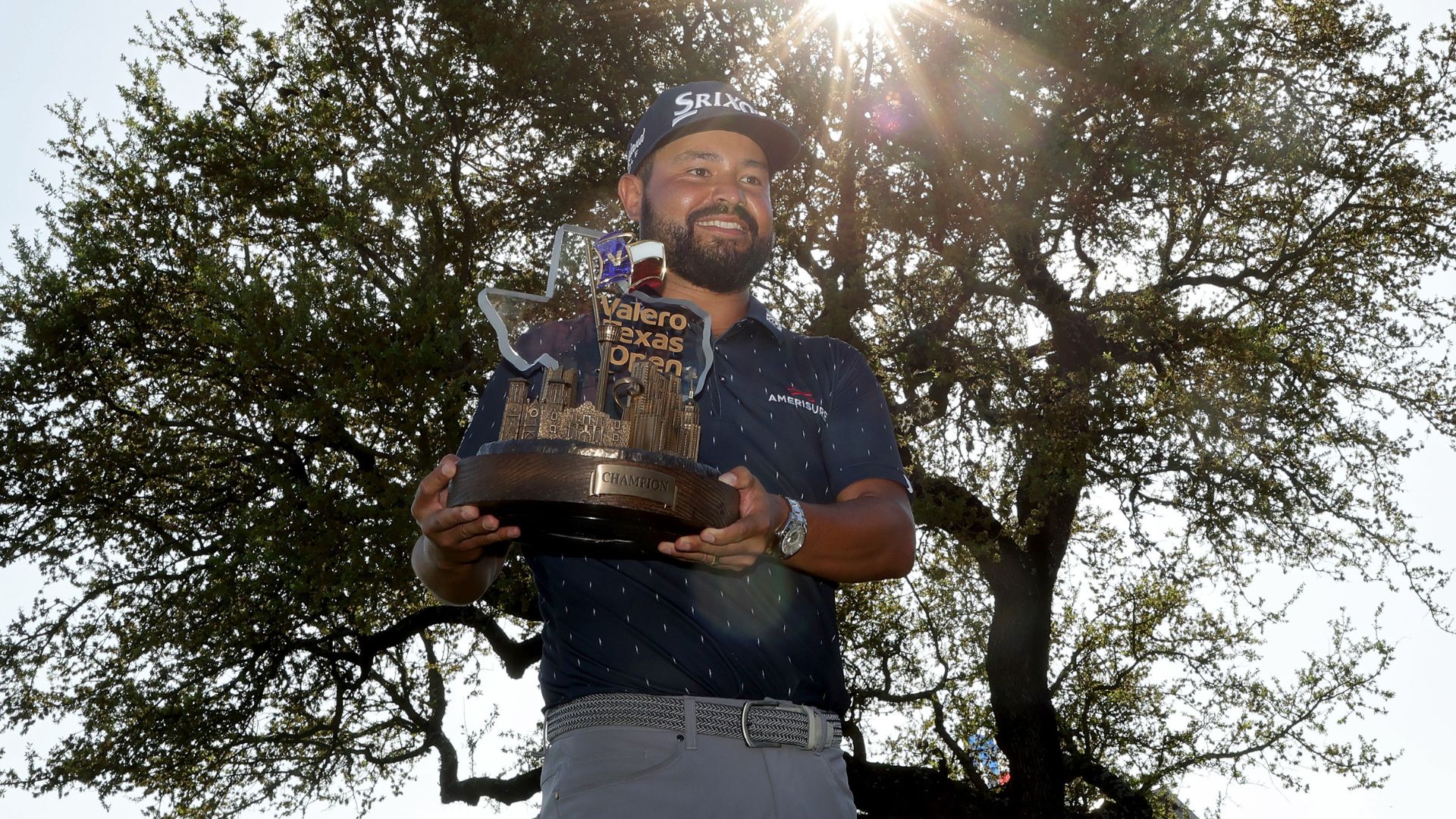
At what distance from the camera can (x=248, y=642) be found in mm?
12977

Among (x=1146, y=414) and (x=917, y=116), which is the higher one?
(x=917, y=116)

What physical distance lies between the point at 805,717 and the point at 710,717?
25 centimetres

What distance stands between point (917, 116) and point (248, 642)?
365 inches

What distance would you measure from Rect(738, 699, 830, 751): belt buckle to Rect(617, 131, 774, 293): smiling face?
1.34m

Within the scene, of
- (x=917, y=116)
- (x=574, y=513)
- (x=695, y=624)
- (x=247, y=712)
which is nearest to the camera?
(x=574, y=513)

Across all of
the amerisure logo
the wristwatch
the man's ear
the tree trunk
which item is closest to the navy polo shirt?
the amerisure logo

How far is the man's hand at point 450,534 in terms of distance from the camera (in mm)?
2508

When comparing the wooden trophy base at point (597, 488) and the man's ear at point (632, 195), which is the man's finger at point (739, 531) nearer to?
the wooden trophy base at point (597, 488)

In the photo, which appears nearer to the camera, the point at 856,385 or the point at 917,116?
the point at 856,385

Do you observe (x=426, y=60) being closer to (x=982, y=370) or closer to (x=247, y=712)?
(x=982, y=370)

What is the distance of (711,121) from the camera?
11.5 feet

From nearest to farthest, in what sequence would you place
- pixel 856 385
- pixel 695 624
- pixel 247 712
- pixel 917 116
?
pixel 695 624 → pixel 856 385 → pixel 917 116 → pixel 247 712

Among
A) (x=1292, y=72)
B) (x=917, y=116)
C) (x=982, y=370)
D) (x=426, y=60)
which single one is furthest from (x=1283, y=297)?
(x=426, y=60)

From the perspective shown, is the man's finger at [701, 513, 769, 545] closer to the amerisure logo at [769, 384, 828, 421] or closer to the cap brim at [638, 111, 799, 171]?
the amerisure logo at [769, 384, 828, 421]
